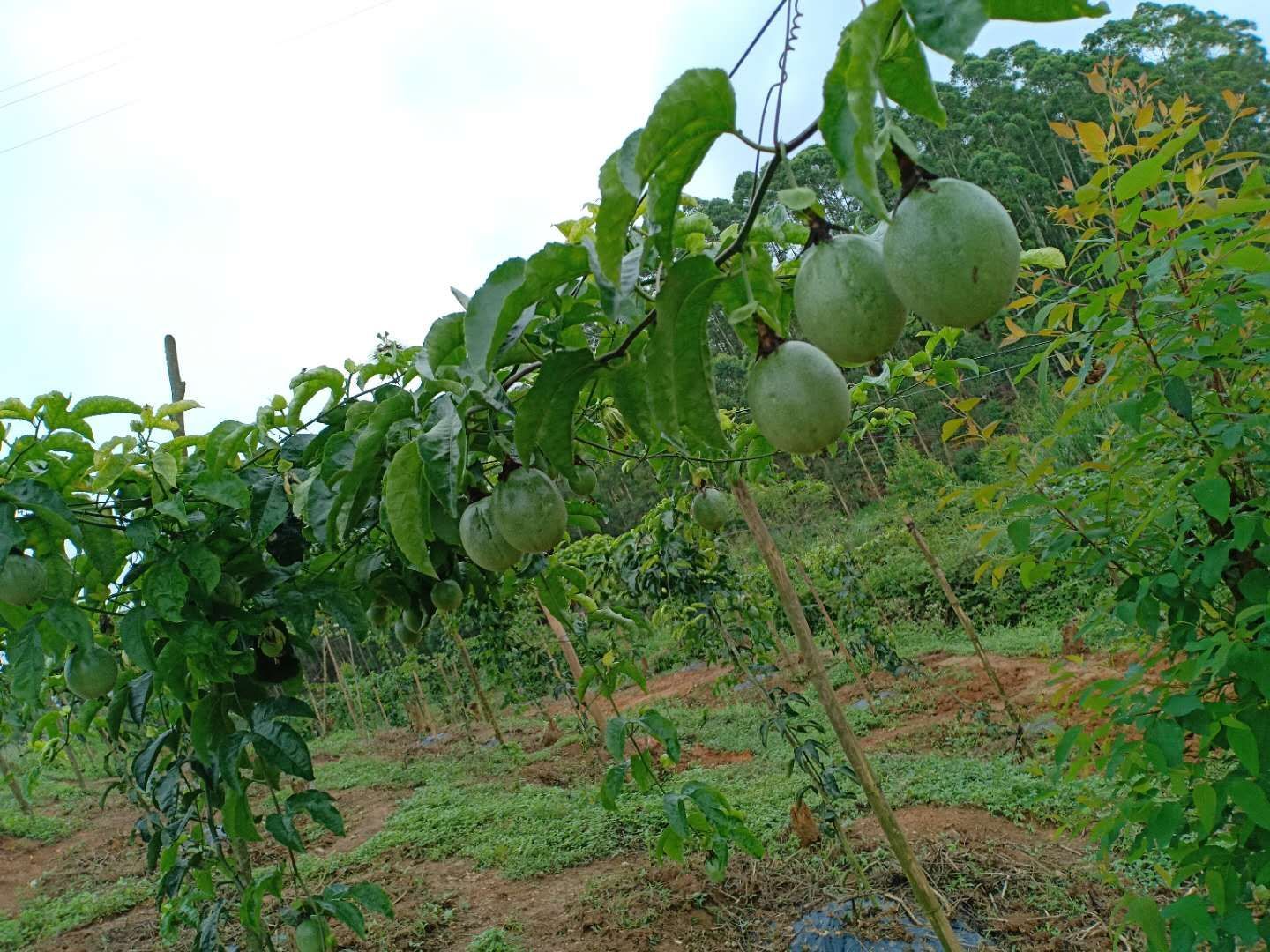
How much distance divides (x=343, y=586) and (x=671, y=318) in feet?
4.07

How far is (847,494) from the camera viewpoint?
58.6 ft

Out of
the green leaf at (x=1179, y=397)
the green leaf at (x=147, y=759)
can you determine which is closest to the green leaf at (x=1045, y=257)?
the green leaf at (x=1179, y=397)

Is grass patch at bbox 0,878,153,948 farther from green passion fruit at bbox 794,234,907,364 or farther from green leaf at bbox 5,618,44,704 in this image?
green passion fruit at bbox 794,234,907,364

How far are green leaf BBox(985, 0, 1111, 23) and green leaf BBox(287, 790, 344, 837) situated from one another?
169 centimetres

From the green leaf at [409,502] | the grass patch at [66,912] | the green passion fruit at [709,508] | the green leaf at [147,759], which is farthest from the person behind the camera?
the grass patch at [66,912]

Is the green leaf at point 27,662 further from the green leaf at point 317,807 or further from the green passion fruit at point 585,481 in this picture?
the green passion fruit at point 585,481

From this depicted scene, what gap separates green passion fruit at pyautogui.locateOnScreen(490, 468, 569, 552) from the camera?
1.05m

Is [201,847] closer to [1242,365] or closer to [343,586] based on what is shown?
[343,586]

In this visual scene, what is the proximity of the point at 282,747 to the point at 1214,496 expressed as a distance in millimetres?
1751

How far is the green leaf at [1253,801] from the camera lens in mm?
1356

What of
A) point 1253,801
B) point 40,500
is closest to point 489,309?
point 40,500

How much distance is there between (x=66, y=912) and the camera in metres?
5.61

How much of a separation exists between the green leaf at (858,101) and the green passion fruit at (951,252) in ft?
0.18

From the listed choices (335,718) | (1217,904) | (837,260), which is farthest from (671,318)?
(335,718)
